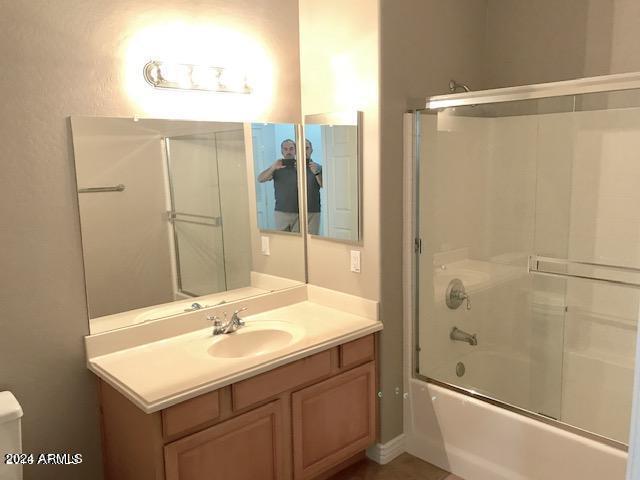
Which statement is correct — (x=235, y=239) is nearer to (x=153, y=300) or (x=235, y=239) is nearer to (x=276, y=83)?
(x=153, y=300)

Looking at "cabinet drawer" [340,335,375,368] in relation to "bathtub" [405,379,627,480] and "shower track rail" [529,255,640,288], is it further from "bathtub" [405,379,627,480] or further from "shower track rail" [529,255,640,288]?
"shower track rail" [529,255,640,288]

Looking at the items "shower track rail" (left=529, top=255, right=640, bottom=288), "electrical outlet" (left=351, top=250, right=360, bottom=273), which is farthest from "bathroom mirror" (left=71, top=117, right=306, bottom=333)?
"shower track rail" (left=529, top=255, right=640, bottom=288)

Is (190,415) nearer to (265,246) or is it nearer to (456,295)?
(265,246)

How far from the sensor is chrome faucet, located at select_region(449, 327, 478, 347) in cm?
299

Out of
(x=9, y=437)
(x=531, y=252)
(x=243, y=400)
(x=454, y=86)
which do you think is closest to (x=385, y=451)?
(x=243, y=400)

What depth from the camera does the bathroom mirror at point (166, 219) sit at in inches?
85.6

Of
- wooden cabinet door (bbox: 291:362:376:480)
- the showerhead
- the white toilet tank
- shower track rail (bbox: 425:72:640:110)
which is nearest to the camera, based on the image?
the white toilet tank

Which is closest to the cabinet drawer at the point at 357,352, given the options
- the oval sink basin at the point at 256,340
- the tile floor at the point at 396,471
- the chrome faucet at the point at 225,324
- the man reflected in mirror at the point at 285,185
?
the oval sink basin at the point at 256,340

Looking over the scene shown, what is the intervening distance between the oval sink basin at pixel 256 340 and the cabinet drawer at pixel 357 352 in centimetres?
23

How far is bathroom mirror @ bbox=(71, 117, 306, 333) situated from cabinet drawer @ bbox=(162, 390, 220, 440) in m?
0.58

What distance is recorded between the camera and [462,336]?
3021 millimetres

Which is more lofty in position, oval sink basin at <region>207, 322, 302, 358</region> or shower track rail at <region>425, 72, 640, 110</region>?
shower track rail at <region>425, 72, 640, 110</region>

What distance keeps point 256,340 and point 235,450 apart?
0.56 meters

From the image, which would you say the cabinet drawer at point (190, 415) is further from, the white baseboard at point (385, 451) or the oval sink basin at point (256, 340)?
the white baseboard at point (385, 451)
